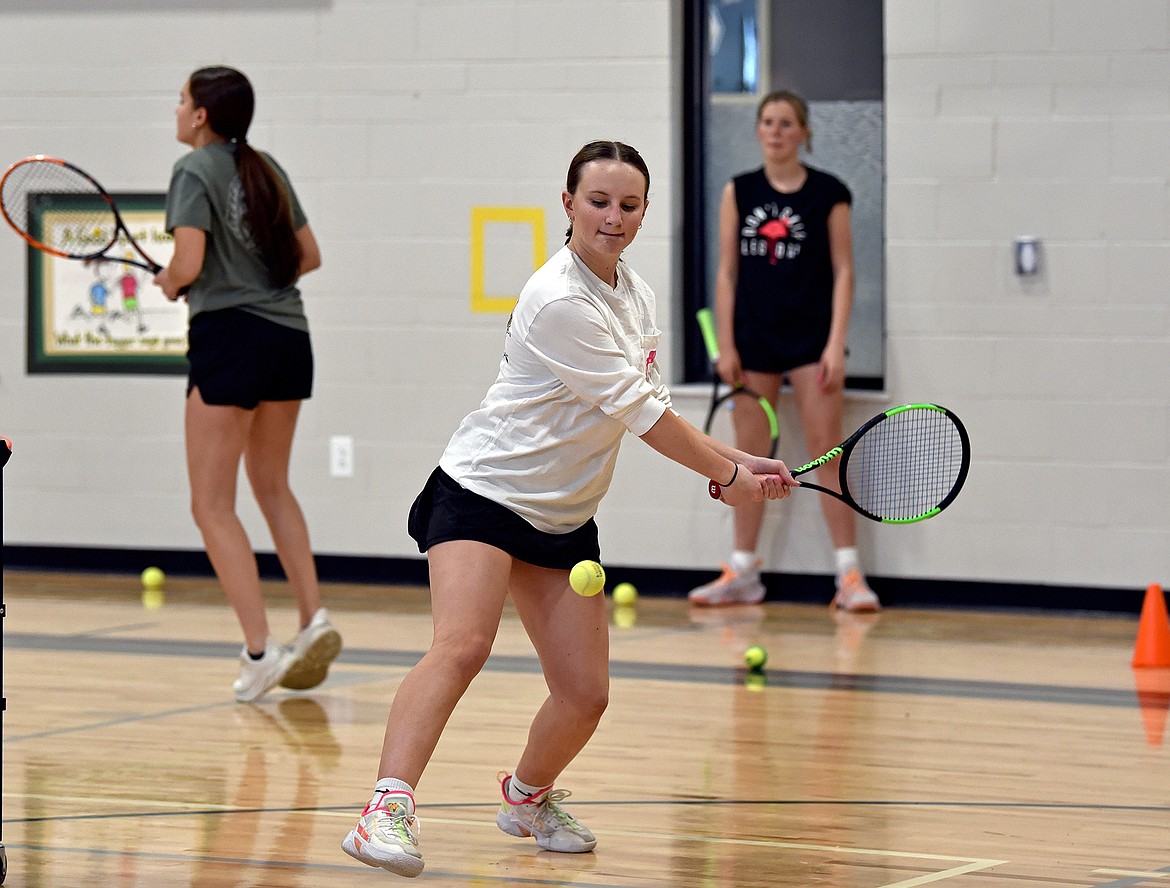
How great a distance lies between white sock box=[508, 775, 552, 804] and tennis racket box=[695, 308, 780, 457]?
339 cm

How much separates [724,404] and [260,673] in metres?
2.84

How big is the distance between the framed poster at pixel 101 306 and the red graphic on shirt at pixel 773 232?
263cm

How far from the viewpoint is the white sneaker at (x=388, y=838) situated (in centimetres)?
324

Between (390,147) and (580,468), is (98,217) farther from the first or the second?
(580,468)

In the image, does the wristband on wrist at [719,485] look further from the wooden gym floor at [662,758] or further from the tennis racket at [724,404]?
the tennis racket at [724,404]

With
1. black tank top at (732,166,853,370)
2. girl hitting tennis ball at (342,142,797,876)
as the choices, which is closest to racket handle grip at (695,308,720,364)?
black tank top at (732,166,853,370)

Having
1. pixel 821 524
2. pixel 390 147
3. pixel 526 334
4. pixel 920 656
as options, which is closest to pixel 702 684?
pixel 920 656

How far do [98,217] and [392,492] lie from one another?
1.83 meters

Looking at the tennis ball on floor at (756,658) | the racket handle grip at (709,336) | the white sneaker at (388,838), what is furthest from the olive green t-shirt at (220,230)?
the racket handle grip at (709,336)

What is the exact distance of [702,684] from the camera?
5684 mm

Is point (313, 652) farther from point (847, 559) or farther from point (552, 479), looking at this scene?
point (847, 559)

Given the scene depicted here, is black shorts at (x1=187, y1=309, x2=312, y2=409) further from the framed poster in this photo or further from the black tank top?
the framed poster

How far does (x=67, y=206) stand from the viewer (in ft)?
26.9

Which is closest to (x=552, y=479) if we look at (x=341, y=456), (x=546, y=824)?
(x=546, y=824)
